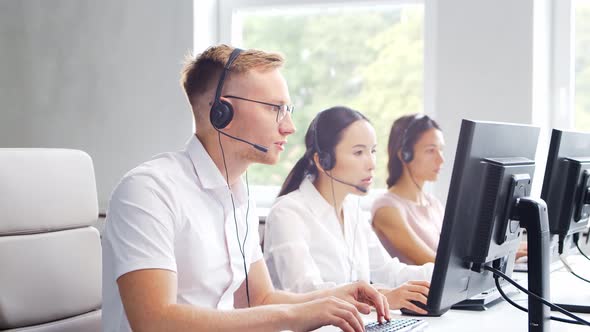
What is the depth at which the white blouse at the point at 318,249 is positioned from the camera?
2.13 metres

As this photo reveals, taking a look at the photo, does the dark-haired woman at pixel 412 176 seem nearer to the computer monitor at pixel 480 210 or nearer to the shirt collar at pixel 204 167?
the shirt collar at pixel 204 167

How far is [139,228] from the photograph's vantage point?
1.43 meters

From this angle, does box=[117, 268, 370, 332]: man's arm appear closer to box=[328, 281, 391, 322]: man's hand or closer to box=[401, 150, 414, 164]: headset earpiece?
box=[328, 281, 391, 322]: man's hand

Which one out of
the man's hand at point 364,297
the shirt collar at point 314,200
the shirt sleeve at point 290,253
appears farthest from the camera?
the shirt collar at point 314,200

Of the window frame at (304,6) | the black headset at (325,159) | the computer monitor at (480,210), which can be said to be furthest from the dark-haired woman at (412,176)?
the computer monitor at (480,210)

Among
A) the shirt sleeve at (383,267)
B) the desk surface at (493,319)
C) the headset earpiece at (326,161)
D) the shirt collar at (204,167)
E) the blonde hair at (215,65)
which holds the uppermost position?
the blonde hair at (215,65)

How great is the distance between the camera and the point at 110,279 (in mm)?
1539

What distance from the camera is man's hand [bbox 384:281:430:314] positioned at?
1.72 metres

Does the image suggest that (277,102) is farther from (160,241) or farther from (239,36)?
(239,36)

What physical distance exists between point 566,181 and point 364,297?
578 millimetres

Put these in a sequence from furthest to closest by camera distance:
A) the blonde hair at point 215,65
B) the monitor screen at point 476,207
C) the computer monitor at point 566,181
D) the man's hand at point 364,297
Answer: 1. the computer monitor at point 566,181
2. the blonde hair at point 215,65
3. the man's hand at point 364,297
4. the monitor screen at point 476,207

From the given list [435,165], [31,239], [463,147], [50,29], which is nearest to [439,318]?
[463,147]

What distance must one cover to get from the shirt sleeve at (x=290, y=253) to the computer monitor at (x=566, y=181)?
60 cm

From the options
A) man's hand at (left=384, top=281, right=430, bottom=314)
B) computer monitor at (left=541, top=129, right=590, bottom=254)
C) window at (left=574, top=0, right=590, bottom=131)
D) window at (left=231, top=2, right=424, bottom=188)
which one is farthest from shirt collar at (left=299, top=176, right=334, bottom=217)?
window at (left=574, top=0, right=590, bottom=131)
